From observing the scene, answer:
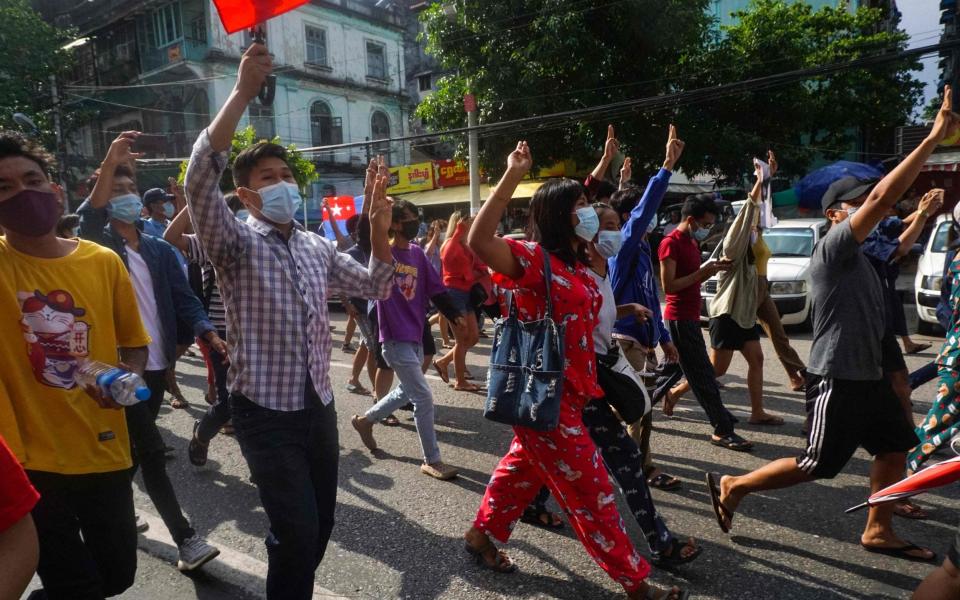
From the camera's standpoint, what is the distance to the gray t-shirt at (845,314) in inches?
122

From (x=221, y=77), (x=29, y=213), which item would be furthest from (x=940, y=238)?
(x=221, y=77)

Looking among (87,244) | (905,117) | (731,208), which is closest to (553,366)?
(87,244)

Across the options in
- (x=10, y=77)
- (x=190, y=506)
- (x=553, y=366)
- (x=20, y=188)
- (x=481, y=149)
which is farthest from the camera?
(x=10, y=77)

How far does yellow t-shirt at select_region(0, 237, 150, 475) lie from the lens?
2180 mm

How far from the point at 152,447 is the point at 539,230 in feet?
6.66

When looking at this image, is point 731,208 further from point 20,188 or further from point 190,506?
point 20,188

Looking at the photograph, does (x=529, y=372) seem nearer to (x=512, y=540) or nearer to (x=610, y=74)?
(x=512, y=540)

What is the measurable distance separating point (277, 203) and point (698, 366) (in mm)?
3228

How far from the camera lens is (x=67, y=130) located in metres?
30.6

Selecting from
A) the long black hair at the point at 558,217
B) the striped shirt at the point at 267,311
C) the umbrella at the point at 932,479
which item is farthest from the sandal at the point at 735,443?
the striped shirt at the point at 267,311

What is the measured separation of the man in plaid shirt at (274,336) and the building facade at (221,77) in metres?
27.3

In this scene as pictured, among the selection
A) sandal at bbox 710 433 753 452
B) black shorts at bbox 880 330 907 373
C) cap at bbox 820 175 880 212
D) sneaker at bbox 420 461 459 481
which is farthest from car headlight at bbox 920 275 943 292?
sneaker at bbox 420 461 459 481

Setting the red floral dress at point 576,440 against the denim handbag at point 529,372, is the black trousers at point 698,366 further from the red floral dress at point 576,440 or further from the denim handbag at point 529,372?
the denim handbag at point 529,372

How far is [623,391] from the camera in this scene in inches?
125
